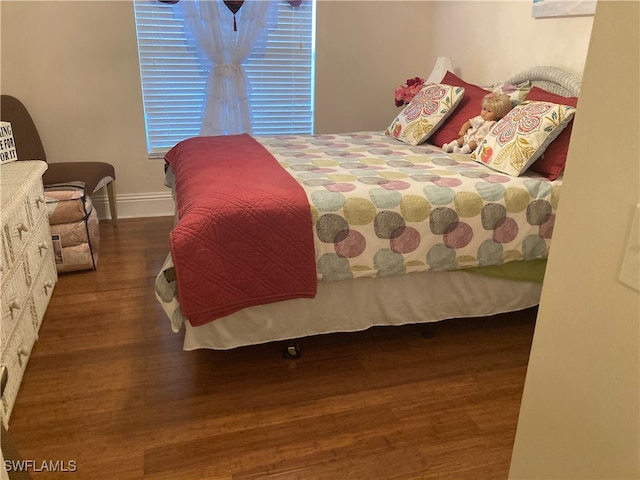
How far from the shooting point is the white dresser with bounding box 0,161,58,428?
70.6 inches

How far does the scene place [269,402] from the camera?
192cm

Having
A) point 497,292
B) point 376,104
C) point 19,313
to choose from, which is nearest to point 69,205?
point 19,313

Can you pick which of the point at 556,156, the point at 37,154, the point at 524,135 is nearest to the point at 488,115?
the point at 524,135

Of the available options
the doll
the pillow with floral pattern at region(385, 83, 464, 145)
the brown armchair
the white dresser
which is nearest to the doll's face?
the doll

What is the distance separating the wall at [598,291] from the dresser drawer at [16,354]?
1590 millimetres

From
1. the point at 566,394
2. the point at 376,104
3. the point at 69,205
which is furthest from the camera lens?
the point at 376,104

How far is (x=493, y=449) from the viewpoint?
5.65 ft

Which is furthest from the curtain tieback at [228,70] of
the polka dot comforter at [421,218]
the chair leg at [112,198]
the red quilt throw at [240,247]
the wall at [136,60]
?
the red quilt throw at [240,247]

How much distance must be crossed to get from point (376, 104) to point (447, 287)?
2423 mm

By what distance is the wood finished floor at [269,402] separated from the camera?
165 cm

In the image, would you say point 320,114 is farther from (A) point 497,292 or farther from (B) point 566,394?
(B) point 566,394

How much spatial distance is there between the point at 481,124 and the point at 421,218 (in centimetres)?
101

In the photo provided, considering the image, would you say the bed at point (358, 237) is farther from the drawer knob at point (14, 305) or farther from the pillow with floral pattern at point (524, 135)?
the drawer knob at point (14, 305)

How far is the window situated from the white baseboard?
12.7 inches
